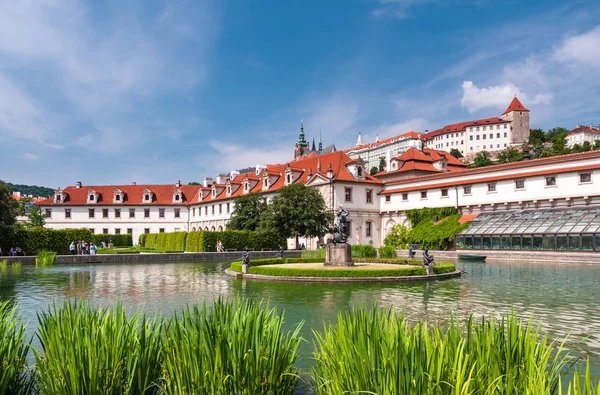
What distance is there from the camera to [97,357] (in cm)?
502

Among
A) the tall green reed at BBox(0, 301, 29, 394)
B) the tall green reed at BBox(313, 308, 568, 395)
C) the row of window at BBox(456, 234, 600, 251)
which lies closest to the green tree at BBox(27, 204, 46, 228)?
the row of window at BBox(456, 234, 600, 251)

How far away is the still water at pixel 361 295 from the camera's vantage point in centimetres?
1241

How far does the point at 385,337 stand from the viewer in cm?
467

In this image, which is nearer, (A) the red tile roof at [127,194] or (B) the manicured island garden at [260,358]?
(B) the manicured island garden at [260,358]

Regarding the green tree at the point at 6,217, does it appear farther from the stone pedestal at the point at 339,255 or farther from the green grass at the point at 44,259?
the stone pedestal at the point at 339,255

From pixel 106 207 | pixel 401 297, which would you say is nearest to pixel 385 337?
pixel 401 297

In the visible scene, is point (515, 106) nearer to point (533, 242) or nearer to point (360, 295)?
point (533, 242)

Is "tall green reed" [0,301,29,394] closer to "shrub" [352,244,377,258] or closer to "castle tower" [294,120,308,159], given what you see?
"shrub" [352,244,377,258]

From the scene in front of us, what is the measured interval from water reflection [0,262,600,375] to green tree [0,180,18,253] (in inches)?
599

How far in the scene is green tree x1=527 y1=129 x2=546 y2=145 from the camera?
133400 mm

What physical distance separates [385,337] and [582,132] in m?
164

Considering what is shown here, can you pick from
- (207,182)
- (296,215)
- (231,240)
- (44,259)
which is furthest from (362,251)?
(207,182)

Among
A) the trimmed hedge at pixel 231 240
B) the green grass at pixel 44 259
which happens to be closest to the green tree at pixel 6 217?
the green grass at pixel 44 259

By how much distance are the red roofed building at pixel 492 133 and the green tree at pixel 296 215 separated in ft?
367
